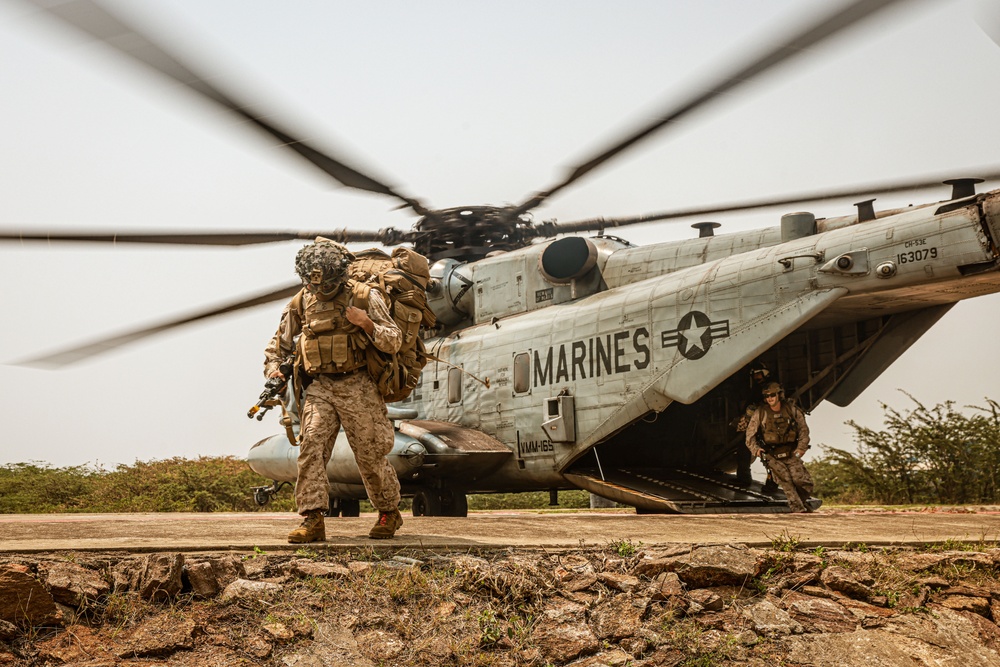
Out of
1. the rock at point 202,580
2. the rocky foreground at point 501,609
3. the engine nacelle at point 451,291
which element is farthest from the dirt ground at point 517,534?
the engine nacelle at point 451,291

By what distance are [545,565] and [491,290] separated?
23.2 ft

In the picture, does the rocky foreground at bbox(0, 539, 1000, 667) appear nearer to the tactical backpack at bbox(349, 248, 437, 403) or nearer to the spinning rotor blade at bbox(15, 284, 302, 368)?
the tactical backpack at bbox(349, 248, 437, 403)

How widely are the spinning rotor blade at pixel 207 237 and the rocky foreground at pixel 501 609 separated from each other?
490 cm

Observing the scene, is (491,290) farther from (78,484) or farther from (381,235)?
(78,484)

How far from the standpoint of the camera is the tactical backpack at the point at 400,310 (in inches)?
220

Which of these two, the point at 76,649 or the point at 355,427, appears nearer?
the point at 76,649

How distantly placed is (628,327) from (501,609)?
18.1ft

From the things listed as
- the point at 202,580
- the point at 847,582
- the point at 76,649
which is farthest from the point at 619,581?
the point at 76,649

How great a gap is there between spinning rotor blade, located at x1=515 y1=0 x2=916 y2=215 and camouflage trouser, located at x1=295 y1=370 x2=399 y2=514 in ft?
9.57

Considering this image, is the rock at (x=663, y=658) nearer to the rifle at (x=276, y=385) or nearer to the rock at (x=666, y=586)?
the rock at (x=666, y=586)

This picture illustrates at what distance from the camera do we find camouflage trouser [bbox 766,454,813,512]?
8.65 metres

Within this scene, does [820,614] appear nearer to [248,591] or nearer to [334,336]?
[248,591]

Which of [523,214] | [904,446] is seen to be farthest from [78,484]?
[904,446]

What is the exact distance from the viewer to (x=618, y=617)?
4.01 meters
